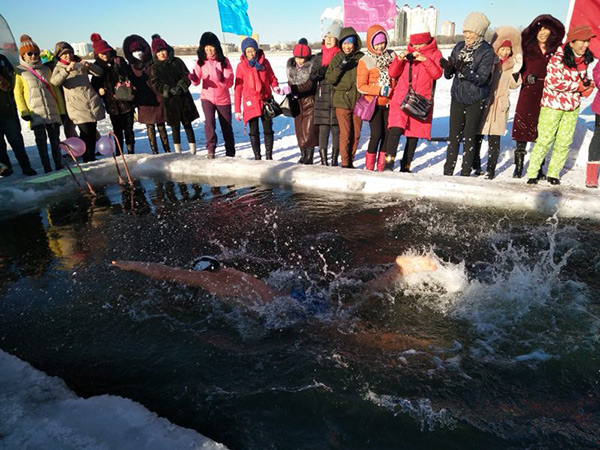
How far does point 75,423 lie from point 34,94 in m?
6.38

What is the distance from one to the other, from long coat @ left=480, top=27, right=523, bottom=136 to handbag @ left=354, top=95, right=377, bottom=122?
1630 millimetres

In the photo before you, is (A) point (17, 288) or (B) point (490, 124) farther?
(B) point (490, 124)

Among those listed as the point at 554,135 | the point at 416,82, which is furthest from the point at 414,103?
the point at 554,135

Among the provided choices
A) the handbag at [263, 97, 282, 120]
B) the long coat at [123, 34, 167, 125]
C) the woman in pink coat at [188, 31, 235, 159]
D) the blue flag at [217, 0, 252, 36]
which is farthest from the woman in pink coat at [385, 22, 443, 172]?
the blue flag at [217, 0, 252, 36]

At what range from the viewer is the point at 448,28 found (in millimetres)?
30922

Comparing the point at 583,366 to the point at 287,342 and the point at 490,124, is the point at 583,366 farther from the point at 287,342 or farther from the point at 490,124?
the point at 490,124

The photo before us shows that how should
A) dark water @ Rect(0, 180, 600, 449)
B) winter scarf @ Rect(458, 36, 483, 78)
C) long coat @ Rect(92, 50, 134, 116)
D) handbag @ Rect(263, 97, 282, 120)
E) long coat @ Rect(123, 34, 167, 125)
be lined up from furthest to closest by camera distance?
1. long coat @ Rect(123, 34, 167, 125)
2. long coat @ Rect(92, 50, 134, 116)
3. handbag @ Rect(263, 97, 282, 120)
4. winter scarf @ Rect(458, 36, 483, 78)
5. dark water @ Rect(0, 180, 600, 449)

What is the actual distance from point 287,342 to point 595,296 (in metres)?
2.55

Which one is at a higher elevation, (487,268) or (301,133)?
(301,133)

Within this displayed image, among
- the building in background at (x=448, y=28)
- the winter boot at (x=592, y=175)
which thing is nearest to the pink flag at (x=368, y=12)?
the winter boot at (x=592, y=175)

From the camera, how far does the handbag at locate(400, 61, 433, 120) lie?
5891mm

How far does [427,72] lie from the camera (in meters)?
5.87

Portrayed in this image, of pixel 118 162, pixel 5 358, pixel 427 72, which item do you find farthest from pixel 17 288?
pixel 427 72

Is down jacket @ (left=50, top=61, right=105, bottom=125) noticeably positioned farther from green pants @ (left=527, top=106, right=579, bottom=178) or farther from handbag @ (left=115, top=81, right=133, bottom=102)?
green pants @ (left=527, top=106, right=579, bottom=178)
